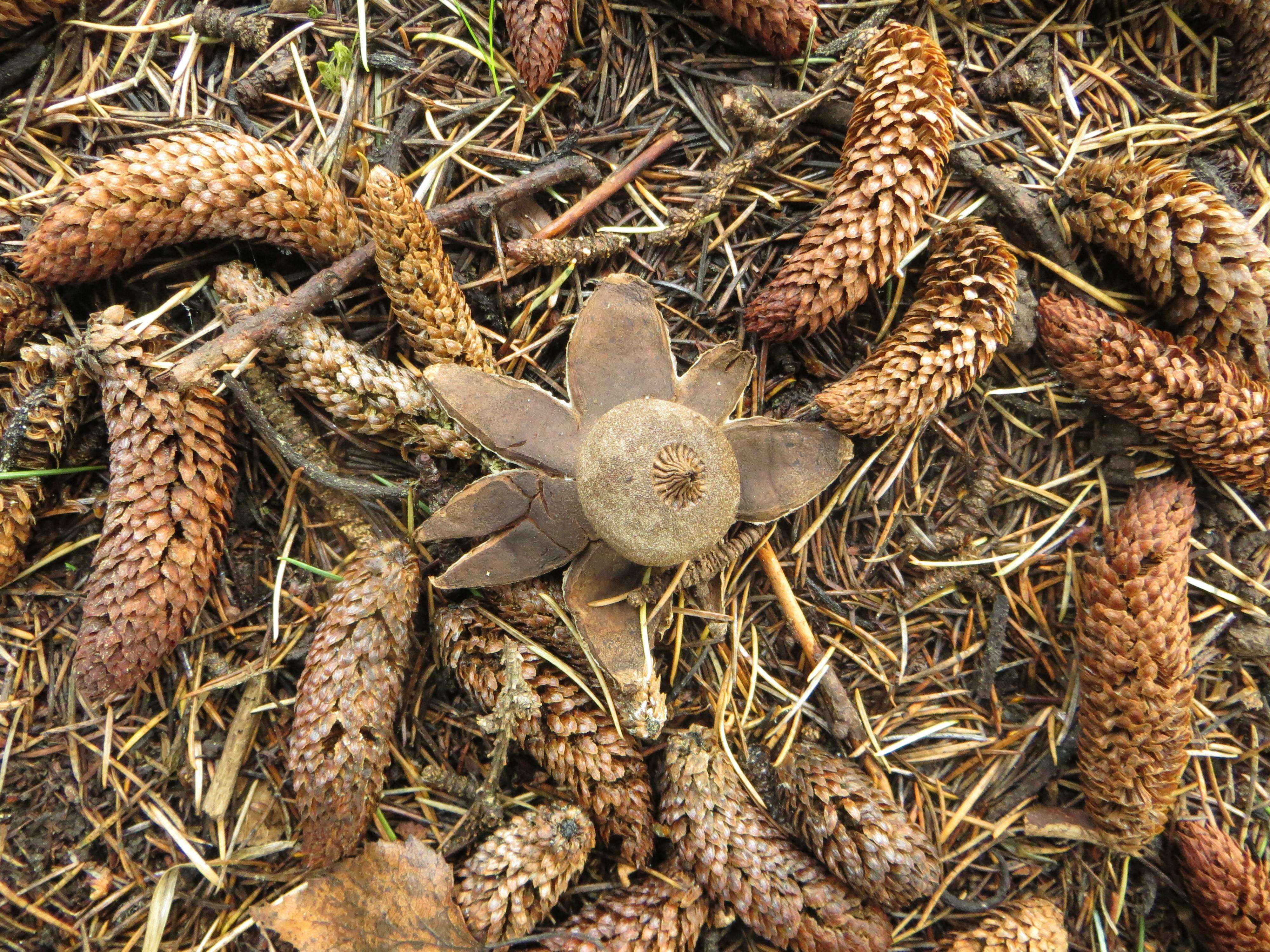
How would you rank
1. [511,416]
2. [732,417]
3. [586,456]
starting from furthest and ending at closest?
[732,417] < [511,416] < [586,456]

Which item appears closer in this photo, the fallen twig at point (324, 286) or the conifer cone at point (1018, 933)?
the fallen twig at point (324, 286)

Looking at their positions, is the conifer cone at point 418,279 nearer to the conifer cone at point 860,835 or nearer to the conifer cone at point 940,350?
the conifer cone at point 940,350

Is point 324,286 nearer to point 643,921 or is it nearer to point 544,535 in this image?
point 544,535

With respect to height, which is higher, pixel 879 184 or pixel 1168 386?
pixel 879 184

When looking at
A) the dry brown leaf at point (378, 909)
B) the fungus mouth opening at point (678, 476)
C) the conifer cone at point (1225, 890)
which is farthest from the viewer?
the conifer cone at point (1225, 890)

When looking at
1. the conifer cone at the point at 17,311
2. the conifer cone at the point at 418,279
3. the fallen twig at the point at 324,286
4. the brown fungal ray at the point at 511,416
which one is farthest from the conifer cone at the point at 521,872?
the conifer cone at the point at 17,311

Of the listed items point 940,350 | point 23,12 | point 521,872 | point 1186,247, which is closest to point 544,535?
point 521,872
